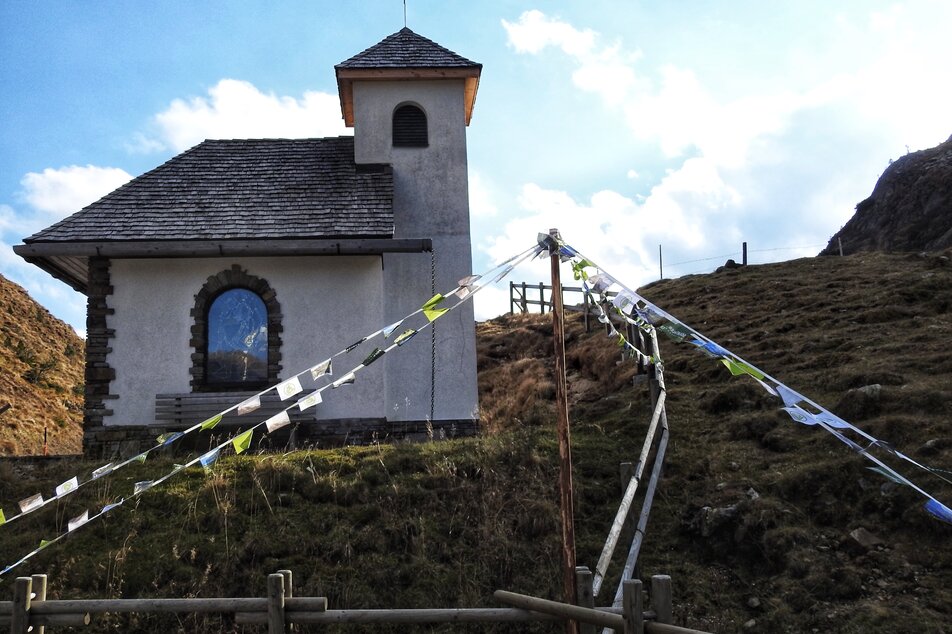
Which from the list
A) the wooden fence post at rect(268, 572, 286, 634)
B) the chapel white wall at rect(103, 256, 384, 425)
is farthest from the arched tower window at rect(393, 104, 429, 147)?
the wooden fence post at rect(268, 572, 286, 634)

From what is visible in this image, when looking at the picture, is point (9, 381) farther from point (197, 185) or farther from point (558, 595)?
point (558, 595)

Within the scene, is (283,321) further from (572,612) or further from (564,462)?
(572,612)

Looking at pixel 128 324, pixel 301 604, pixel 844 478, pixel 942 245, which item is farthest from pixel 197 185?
pixel 942 245

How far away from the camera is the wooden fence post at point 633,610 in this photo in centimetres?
668

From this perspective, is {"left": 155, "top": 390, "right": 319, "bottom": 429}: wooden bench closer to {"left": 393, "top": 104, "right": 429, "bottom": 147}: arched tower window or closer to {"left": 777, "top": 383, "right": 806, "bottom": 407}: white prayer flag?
{"left": 393, "top": 104, "right": 429, "bottom": 147}: arched tower window

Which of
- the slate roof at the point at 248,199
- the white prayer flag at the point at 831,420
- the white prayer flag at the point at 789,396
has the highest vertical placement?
the slate roof at the point at 248,199

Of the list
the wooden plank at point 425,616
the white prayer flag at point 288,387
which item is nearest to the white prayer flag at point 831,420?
the wooden plank at point 425,616

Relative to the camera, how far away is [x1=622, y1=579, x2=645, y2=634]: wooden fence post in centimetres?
Answer: 668

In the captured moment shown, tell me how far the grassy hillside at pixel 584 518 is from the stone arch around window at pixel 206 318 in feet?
6.85

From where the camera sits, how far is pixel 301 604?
7.62 metres

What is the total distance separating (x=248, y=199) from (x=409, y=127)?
3.65 m

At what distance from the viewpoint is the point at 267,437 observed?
14922 millimetres

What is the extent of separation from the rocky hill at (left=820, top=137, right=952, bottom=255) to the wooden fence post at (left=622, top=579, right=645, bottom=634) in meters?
30.9

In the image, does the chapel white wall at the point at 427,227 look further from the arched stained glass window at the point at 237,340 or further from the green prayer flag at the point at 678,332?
the green prayer flag at the point at 678,332
